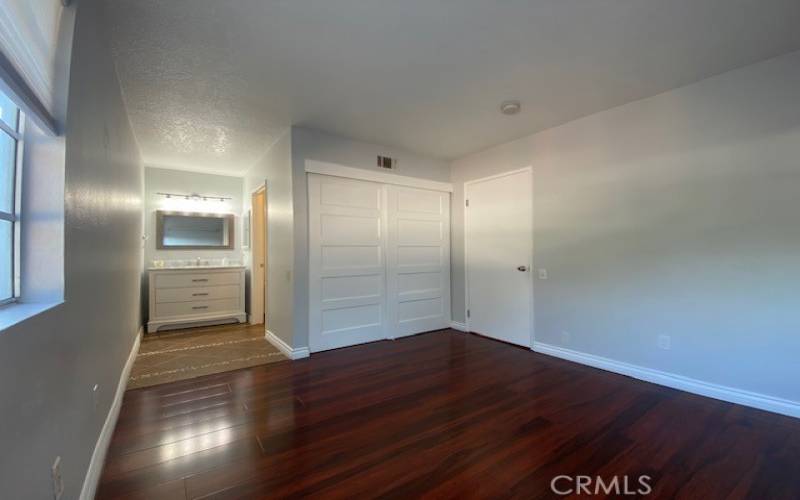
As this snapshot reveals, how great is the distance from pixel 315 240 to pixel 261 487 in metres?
2.52

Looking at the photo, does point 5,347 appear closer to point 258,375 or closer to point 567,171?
point 258,375

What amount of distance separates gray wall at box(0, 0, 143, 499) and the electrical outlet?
0.04 metres

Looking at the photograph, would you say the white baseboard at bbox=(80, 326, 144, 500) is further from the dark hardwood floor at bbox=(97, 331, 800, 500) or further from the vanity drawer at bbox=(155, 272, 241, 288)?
the vanity drawer at bbox=(155, 272, 241, 288)

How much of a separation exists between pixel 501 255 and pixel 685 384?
82.0 inches

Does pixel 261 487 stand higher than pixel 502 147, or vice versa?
pixel 502 147

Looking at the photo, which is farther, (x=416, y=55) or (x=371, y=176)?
(x=371, y=176)

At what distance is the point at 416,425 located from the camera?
221 cm

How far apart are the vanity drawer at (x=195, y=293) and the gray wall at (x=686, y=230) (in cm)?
449

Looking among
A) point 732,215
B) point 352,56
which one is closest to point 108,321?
point 352,56

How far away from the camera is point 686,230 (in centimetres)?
275

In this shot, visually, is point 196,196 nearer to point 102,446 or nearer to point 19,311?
point 102,446

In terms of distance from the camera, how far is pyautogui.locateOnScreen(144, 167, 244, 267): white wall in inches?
202

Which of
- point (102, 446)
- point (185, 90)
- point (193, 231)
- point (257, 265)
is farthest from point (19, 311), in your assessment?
point (193, 231)

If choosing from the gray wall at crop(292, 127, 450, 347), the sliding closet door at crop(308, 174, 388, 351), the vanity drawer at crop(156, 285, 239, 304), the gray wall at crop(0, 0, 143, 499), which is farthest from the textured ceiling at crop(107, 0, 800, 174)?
the vanity drawer at crop(156, 285, 239, 304)
